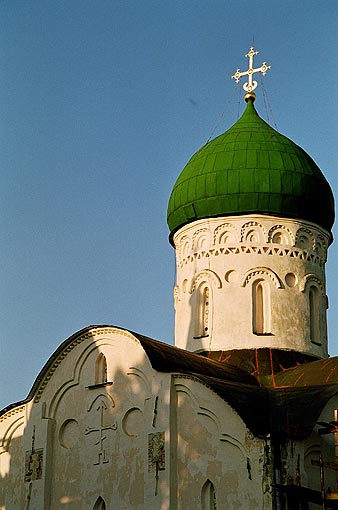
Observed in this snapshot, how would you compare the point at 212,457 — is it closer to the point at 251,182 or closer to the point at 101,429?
the point at 101,429

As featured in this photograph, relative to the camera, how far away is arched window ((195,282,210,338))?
17.6 meters

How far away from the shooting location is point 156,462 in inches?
561

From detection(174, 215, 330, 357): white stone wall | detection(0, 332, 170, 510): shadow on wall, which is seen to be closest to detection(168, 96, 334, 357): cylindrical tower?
detection(174, 215, 330, 357): white stone wall

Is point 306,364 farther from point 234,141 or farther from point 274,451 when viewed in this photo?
point 234,141

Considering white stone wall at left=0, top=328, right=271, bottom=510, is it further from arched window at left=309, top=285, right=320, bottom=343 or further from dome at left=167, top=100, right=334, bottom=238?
arched window at left=309, top=285, right=320, bottom=343

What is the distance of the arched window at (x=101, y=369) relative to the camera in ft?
50.8

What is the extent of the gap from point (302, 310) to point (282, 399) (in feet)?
10.4

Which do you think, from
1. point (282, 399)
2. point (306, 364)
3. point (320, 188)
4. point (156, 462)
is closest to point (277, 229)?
point (320, 188)

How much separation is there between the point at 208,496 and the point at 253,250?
4.91 meters

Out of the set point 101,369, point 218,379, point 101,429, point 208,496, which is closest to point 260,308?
point 218,379

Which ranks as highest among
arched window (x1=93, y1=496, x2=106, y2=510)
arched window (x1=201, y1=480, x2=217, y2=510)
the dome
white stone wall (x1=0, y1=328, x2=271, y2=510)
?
the dome

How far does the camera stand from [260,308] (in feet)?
57.3

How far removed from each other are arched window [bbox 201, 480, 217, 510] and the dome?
17.2ft

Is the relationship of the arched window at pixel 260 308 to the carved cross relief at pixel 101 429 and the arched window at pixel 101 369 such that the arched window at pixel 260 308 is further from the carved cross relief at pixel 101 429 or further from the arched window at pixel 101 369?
the carved cross relief at pixel 101 429
